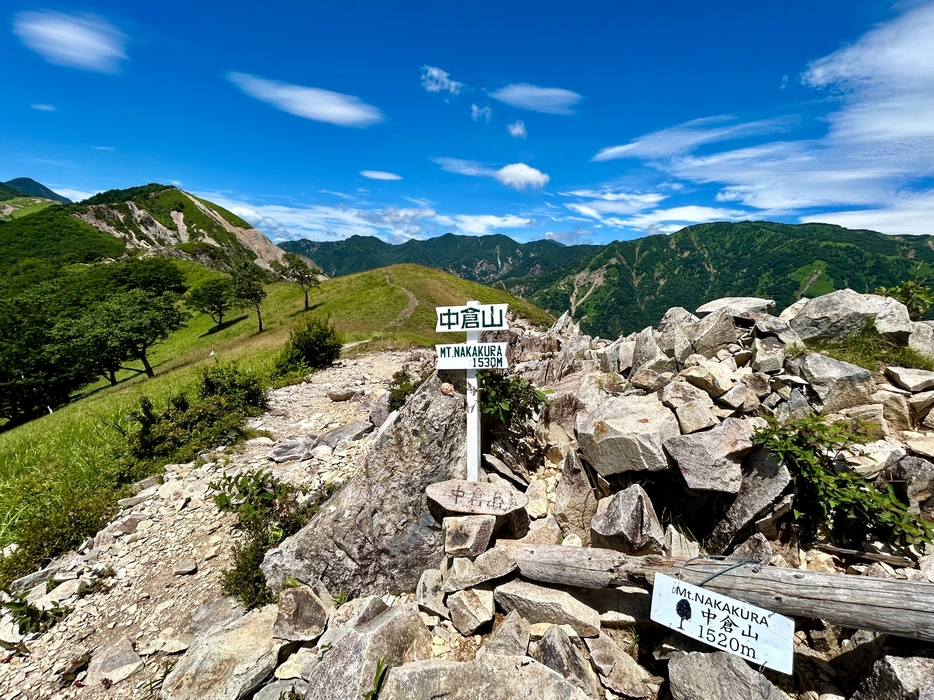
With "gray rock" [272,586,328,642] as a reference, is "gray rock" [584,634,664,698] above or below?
above

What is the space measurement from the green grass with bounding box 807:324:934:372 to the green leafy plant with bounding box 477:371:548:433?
665 centimetres

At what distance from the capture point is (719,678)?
4152 millimetres

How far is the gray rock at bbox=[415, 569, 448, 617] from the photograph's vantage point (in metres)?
5.60

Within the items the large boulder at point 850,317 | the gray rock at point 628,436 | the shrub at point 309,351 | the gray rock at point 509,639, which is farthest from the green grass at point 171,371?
the large boulder at point 850,317

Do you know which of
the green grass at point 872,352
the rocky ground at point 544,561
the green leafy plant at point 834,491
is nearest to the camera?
the rocky ground at point 544,561

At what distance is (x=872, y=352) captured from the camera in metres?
8.50

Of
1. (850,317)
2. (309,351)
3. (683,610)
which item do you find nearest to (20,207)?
(309,351)

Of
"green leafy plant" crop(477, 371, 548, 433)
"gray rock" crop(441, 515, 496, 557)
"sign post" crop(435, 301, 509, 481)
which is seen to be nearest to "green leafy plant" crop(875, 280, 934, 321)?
"green leafy plant" crop(477, 371, 548, 433)

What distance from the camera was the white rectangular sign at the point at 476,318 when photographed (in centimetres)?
698

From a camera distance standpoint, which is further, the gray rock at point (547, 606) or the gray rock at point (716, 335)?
the gray rock at point (716, 335)

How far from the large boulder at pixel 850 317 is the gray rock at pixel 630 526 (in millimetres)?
7159

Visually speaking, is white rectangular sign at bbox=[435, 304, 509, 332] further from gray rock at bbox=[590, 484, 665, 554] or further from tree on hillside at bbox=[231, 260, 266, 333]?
tree on hillside at bbox=[231, 260, 266, 333]

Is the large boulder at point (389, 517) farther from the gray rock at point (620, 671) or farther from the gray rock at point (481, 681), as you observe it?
the gray rock at point (620, 671)

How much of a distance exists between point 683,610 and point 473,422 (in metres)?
3.93
